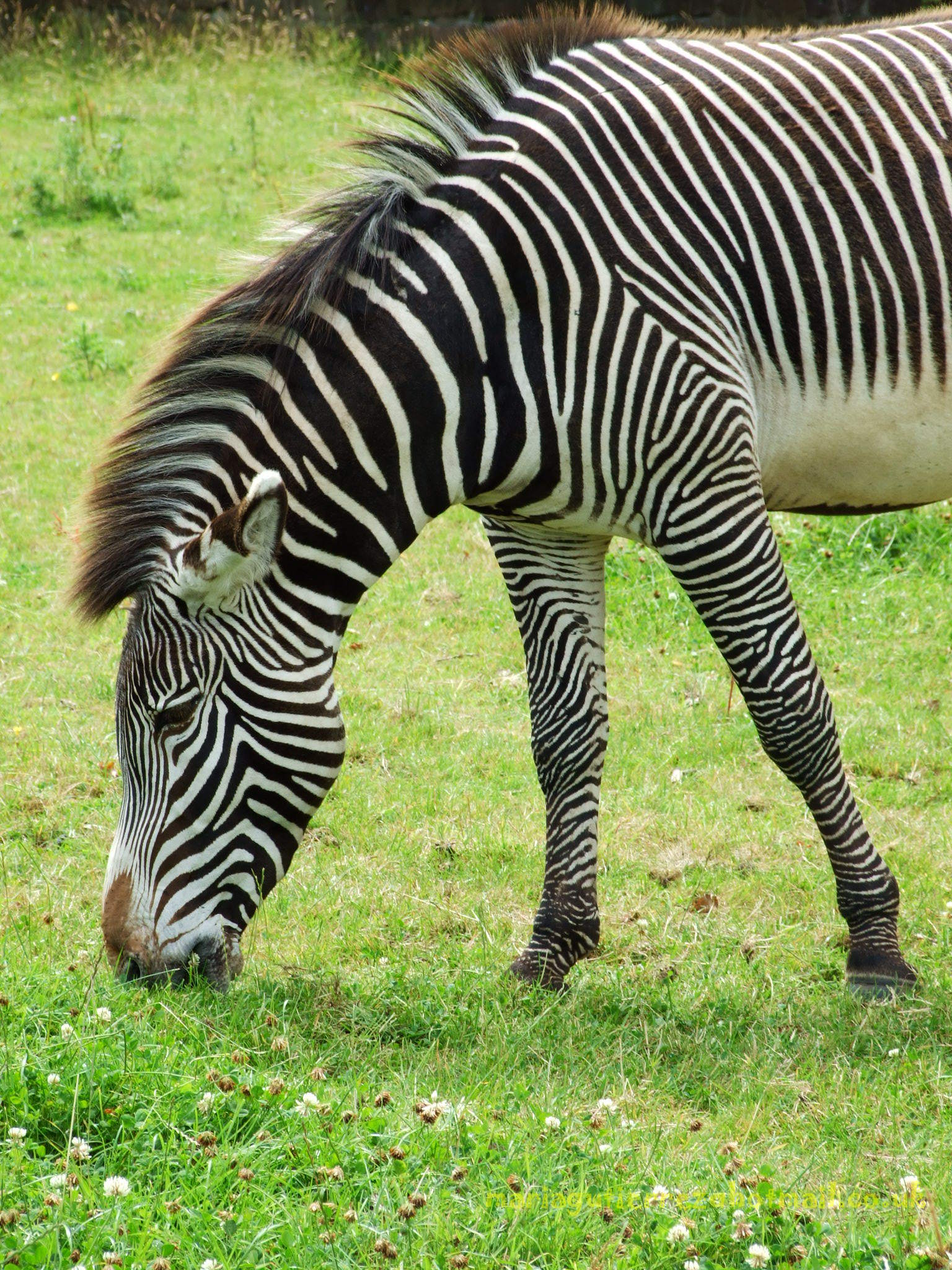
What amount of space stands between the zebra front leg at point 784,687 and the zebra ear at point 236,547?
1.23 m

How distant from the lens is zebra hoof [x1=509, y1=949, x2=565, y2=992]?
4.49 meters

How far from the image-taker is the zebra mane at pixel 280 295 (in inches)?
149

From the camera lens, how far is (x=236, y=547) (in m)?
3.55

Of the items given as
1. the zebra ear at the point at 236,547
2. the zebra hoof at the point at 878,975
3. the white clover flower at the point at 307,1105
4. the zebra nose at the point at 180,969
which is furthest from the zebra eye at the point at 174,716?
the zebra hoof at the point at 878,975

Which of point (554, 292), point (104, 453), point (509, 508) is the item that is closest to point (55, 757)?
point (104, 453)

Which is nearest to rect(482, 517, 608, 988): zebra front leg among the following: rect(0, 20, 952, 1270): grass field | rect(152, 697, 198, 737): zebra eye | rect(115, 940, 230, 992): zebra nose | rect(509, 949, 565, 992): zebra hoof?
rect(509, 949, 565, 992): zebra hoof

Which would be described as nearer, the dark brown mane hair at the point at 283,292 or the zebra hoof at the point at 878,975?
the dark brown mane hair at the point at 283,292

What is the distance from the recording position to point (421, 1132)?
10.1ft

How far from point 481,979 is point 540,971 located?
22 cm

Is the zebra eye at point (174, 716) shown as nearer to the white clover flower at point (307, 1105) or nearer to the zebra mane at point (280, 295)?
the zebra mane at point (280, 295)

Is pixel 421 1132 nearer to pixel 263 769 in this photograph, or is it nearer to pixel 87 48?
pixel 263 769

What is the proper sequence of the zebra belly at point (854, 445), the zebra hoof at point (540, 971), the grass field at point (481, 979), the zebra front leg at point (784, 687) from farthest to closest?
the zebra hoof at point (540, 971) < the zebra belly at point (854, 445) < the zebra front leg at point (784, 687) < the grass field at point (481, 979)

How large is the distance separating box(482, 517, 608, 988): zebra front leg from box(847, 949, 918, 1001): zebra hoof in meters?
0.88

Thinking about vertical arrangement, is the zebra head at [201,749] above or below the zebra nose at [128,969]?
above
